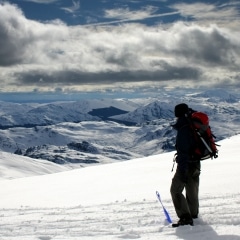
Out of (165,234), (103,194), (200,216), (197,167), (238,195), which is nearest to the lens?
(165,234)

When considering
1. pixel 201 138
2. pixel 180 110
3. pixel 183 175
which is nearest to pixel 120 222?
pixel 183 175

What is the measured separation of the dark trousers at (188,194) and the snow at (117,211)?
0.98 feet

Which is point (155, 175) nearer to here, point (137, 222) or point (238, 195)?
point (238, 195)

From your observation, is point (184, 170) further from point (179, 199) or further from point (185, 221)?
point (185, 221)

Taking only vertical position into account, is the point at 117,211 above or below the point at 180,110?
below

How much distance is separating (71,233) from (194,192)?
2.76 meters

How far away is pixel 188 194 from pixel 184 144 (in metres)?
1.32

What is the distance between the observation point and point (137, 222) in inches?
351

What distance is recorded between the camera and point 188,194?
8.62m

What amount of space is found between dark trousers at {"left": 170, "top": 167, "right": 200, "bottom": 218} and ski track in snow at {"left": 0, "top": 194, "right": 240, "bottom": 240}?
304 mm

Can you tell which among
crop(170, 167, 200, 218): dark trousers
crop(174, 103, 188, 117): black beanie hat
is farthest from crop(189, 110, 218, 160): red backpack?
crop(170, 167, 200, 218): dark trousers

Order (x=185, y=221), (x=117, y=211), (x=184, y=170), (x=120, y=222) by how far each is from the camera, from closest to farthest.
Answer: (x=184, y=170) → (x=185, y=221) → (x=120, y=222) → (x=117, y=211)

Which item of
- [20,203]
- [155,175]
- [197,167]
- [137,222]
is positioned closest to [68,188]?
[20,203]

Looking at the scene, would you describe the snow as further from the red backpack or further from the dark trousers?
the red backpack
